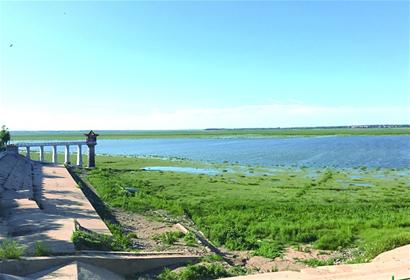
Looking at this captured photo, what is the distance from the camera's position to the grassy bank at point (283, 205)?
1597cm

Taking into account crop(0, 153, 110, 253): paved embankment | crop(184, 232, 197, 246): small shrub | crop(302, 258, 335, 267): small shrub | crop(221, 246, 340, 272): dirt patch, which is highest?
crop(0, 153, 110, 253): paved embankment

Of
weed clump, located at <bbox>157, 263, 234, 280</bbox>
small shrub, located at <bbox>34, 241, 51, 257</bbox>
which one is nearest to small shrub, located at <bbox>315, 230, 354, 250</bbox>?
weed clump, located at <bbox>157, 263, 234, 280</bbox>

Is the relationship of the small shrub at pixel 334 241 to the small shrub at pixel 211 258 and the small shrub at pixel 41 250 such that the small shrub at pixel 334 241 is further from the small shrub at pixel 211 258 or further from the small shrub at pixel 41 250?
the small shrub at pixel 41 250

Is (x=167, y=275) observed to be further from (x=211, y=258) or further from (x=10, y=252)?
(x=10, y=252)

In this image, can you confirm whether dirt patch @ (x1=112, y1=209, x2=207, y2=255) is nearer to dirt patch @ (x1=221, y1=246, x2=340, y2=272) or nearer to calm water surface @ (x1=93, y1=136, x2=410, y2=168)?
dirt patch @ (x1=221, y1=246, x2=340, y2=272)

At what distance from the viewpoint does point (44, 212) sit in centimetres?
1630

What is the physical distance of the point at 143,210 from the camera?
858 inches

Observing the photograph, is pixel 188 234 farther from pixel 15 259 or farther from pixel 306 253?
pixel 15 259

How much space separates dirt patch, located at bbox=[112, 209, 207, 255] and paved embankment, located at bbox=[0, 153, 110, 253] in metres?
1.41

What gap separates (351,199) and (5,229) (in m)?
18.8

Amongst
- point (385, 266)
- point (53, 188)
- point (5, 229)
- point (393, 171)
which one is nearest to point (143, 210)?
point (53, 188)

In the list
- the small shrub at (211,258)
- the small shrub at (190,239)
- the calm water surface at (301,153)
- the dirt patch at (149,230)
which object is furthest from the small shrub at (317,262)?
the calm water surface at (301,153)

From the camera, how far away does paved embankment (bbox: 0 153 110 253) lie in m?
12.1

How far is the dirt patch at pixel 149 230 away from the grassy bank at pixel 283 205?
1.37m
